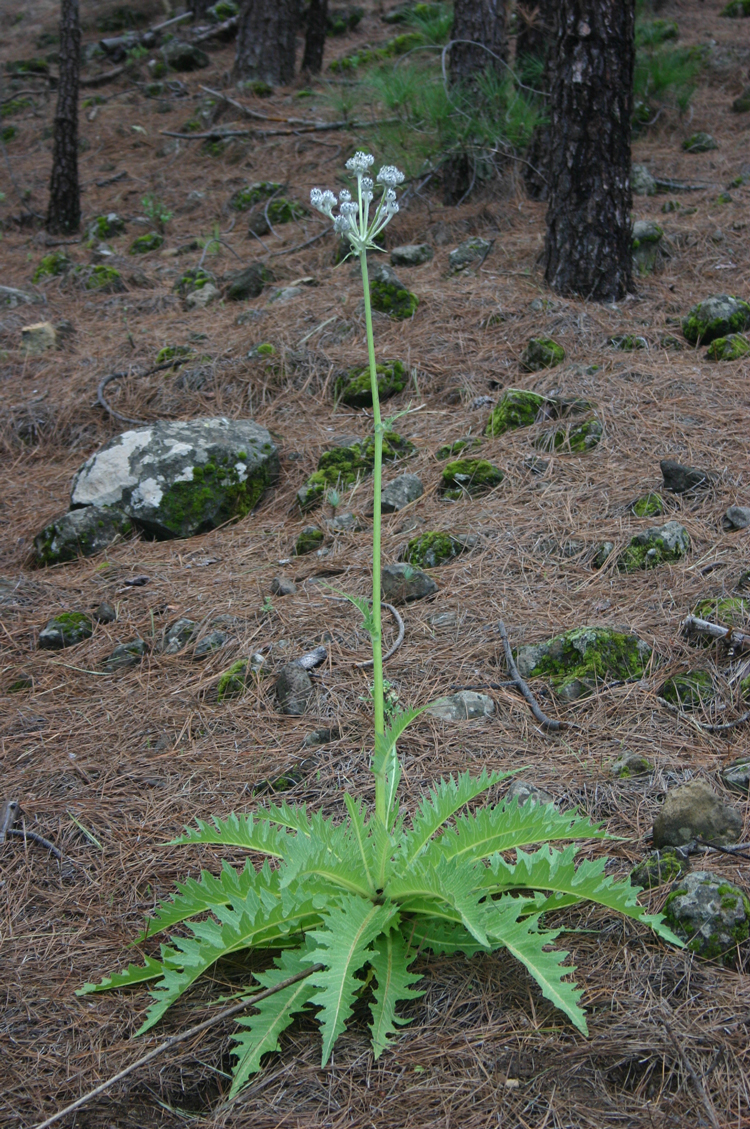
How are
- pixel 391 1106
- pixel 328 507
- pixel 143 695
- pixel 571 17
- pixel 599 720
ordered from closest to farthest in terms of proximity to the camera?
pixel 391 1106 → pixel 599 720 → pixel 143 695 → pixel 328 507 → pixel 571 17

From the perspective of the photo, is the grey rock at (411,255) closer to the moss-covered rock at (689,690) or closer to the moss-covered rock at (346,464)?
the moss-covered rock at (346,464)

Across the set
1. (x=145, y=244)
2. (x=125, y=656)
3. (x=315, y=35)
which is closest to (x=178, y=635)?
(x=125, y=656)

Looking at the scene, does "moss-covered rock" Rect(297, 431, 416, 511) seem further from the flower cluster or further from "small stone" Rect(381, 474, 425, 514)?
the flower cluster

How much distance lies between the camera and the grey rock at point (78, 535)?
390 centimetres

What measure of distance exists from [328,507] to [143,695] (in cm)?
137

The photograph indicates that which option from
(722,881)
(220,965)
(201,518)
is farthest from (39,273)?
(722,881)

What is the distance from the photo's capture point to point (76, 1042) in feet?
5.55

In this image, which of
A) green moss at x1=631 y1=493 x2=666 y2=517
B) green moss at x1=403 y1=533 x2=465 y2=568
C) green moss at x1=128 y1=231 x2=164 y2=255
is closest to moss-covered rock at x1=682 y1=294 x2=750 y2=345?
green moss at x1=631 y1=493 x2=666 y2=517

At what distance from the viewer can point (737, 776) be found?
2158mm

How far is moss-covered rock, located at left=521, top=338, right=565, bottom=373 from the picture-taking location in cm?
450

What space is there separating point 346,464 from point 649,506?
149cm

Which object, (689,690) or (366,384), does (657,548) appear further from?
(366,384)

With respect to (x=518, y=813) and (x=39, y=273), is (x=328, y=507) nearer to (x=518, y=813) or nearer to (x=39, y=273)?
(x=518, y=813)

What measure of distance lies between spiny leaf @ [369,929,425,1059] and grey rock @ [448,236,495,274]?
500 cm
